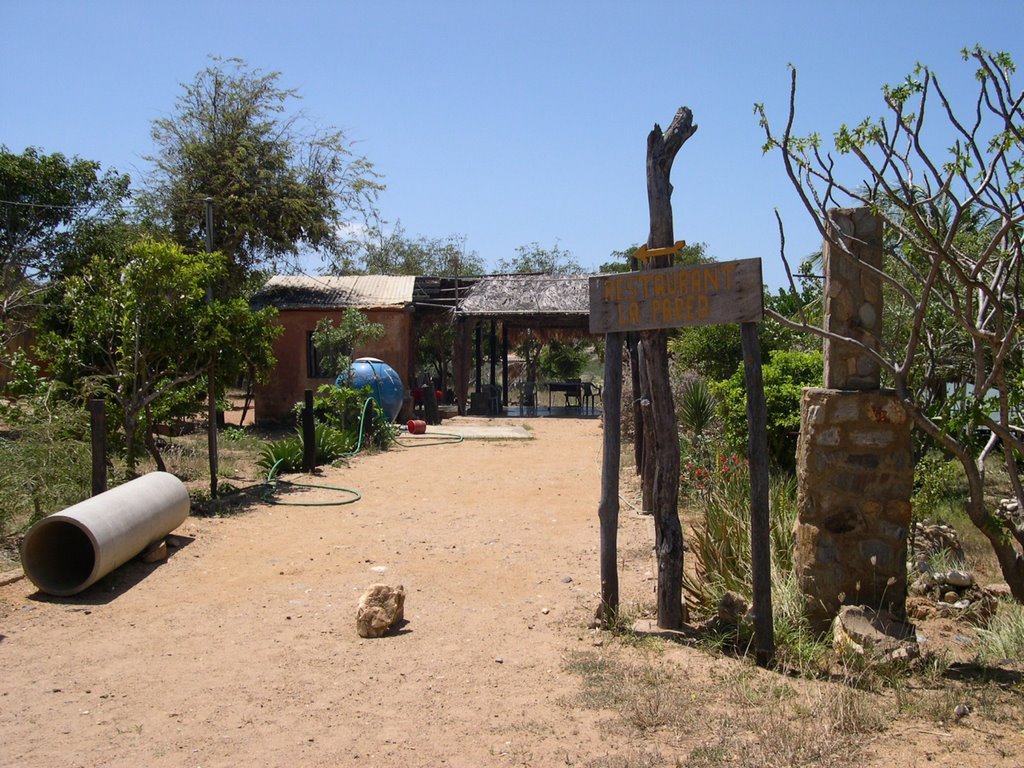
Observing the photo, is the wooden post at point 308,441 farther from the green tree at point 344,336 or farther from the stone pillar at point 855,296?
the stone pillar at point 855,296

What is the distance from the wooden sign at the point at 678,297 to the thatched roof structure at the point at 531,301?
16166 mm

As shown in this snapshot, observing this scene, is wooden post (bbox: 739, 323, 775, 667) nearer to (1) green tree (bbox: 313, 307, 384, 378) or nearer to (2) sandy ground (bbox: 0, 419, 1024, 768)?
(2) sandy ground (bbox: 0, 419, 1024, 768)

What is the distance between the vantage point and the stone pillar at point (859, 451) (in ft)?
17.2

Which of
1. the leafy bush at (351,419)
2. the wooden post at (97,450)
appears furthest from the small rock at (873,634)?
the leafy bush at (351,419)

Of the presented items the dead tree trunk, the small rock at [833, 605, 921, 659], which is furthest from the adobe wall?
the small rock at [833, 605, 921, 659]

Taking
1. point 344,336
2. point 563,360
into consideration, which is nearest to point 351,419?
point 344,336

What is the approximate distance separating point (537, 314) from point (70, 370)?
14.0m

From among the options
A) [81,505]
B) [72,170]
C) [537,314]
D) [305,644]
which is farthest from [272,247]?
[305,644]

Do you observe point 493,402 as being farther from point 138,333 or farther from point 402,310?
point 138,333

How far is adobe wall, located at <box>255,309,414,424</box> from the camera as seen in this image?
70.1ft

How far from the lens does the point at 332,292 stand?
22.6 meters

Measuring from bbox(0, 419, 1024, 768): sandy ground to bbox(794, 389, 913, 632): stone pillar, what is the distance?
3.22ft

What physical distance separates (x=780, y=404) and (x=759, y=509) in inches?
196

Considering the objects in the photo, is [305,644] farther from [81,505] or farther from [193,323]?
[193,323]
